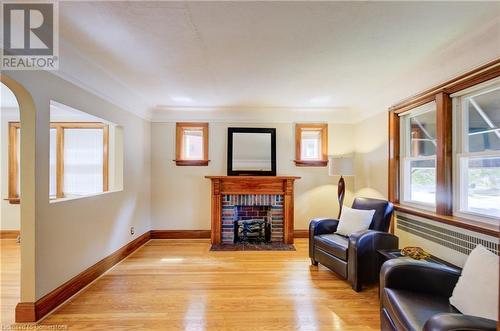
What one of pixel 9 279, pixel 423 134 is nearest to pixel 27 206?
pixel 9 279

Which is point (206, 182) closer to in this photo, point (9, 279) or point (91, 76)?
point (91, 76)

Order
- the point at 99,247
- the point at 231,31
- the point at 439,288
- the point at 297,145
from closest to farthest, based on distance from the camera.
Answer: the point at 439,288 < the point at 231,31 < the point at 99,247 < the point at 297,145

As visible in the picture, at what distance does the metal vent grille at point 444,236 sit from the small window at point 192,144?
10.6ft

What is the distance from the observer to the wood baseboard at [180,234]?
445 centimetres

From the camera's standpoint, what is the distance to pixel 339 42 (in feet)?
6.95

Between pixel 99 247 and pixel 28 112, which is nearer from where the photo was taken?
pixel 28 112

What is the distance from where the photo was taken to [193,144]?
15.0 ft

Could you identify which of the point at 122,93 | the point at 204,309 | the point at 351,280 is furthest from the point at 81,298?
the point at 351,280

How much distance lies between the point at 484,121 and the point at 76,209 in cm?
405

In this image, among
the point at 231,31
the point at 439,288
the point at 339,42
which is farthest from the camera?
the point at 339,42

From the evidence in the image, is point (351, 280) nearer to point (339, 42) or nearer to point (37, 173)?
point (339, 42)

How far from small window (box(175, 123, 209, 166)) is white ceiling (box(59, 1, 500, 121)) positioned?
1.02 m

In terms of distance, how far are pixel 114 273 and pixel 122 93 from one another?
235 centimetres

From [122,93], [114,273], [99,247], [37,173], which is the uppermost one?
[122,93]
